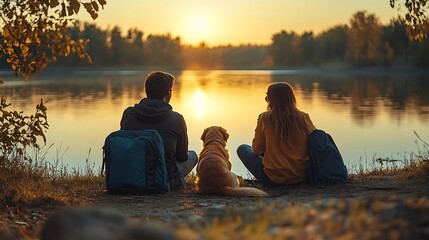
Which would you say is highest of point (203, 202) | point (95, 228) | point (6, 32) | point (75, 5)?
point (75, 5)

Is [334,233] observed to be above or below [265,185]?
above

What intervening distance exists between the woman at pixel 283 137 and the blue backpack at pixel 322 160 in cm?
11

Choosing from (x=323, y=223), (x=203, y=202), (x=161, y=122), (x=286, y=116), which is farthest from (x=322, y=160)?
(x=323, y=223)

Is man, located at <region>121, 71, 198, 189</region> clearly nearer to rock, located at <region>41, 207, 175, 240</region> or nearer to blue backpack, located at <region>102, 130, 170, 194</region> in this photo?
blue backpack, located at <region>102, 130, 170, 194</region>

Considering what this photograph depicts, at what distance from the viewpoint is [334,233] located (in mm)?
3877

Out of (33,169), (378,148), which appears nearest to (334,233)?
(33,169)

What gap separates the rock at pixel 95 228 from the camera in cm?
334

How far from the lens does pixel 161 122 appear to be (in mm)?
8719

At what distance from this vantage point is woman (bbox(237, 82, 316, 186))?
872cm

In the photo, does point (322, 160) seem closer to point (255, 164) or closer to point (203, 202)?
point (255, 164)

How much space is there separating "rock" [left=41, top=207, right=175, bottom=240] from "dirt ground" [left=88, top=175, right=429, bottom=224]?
2.83 meters

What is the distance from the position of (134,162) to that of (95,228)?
15.3 ft

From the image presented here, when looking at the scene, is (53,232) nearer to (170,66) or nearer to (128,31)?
(128,31)

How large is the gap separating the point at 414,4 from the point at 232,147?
10571 mm
